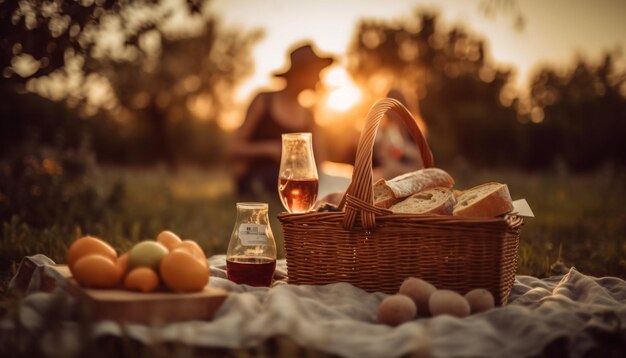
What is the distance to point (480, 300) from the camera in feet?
8.84

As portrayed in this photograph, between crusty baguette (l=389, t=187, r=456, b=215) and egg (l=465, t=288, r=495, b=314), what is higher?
crusty baguette (l=389, t=187, r=456, b=215)

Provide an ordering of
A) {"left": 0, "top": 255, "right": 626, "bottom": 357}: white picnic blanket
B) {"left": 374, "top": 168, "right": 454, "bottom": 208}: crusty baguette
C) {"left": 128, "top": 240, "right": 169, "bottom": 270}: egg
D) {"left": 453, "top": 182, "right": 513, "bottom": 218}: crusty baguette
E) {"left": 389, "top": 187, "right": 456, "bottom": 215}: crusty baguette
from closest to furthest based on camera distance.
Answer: {"left": 0, "top": 255, "right": 626, "bottom": 357}: white picnic blanket
{"left": 128, "top": 240, "right": 169, "bottom": 270}: egg
{"left": 453, "top": 182, "right": 513, "bottom": 218}: crusty baguette
{"left": 389, "top": 187, "right": 456, "bottom": 215}: crusty baguette
{"left": 374, "top": 168, "right": 454, "bottom": 208}: crusty baguette

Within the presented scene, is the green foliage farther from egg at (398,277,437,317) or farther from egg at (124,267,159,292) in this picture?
egg at (124,267,159,292)

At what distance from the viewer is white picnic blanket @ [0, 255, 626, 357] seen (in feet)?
7.13

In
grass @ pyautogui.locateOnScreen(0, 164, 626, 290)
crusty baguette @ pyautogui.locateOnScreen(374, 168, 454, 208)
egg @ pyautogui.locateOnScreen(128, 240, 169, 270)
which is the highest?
crusty baguette @ pyautogui.locateOnScreen(374, 168, 454, 208)

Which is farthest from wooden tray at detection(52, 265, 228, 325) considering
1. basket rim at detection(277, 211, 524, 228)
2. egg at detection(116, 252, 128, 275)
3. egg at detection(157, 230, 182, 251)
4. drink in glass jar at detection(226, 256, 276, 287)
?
basket rim at detection(277, 211, 524, 228)

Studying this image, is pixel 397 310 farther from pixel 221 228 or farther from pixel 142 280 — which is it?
pixel 221 228

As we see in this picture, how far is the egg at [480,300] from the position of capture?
8.84 ft

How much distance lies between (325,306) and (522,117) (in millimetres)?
18715

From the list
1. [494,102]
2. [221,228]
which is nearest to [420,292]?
[221,228]

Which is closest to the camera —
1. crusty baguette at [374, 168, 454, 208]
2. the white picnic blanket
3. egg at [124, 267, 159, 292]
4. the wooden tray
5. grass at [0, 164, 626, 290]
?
the white picnic blanket

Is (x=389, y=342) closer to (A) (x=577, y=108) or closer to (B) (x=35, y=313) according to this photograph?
(B) (x=35, y=313)

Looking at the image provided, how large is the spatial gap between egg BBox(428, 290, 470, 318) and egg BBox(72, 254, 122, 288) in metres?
1.37

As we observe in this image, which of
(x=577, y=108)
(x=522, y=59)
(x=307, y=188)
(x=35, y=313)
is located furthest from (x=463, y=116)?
(x=35, y=313)
